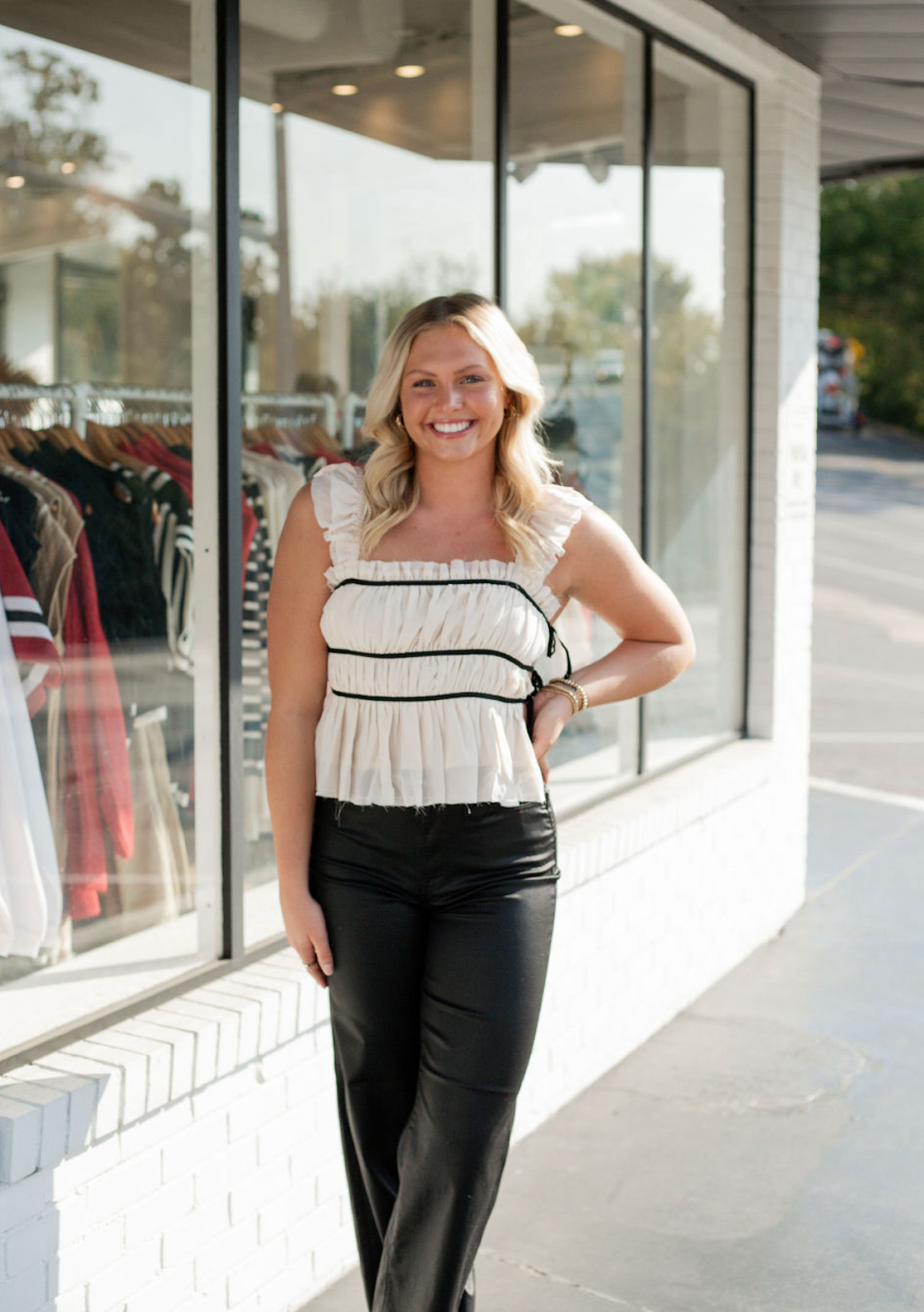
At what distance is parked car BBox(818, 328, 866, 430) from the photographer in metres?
31.2

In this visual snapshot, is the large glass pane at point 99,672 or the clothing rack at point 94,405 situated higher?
the clothing rack at point 94,405

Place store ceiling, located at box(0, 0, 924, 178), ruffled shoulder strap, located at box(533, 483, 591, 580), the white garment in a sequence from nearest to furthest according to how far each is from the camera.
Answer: ruffled shoulder strap, located at box(533, 483, 591, 580) → the white garment → store ceiling, located at box(0, 0, 924, 178)

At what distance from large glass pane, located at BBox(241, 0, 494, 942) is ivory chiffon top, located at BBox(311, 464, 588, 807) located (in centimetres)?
99

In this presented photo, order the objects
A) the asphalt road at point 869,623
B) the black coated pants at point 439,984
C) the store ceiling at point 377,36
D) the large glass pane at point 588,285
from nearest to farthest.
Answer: the black coated pants at point 439,984 → the store ceiling at point 377,36 → the large glass pane at point 588,285 → the asphalt road at point 869,623

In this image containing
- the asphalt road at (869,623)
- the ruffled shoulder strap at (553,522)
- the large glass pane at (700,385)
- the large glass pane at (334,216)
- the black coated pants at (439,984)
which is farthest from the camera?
the asphalt road at (869,623)

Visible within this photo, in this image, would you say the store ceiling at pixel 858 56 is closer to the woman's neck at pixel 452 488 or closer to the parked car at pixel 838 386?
the woman's neck at pixel 452 488

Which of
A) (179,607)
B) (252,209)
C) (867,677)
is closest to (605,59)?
(252,209)

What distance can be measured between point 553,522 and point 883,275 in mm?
34630

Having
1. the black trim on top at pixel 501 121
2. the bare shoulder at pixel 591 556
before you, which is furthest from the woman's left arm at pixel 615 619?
the black trim on top at pixel 501 121

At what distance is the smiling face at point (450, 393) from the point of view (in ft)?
7.29

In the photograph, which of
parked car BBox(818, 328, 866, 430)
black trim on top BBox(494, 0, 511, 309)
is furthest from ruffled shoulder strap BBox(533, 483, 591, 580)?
parked car BBox(818, 328, 866, 430)

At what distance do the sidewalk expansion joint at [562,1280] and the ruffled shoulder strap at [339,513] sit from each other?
5.35 ft

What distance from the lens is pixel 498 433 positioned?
7.63 ft

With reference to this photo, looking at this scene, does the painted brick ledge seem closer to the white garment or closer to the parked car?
the white garment
